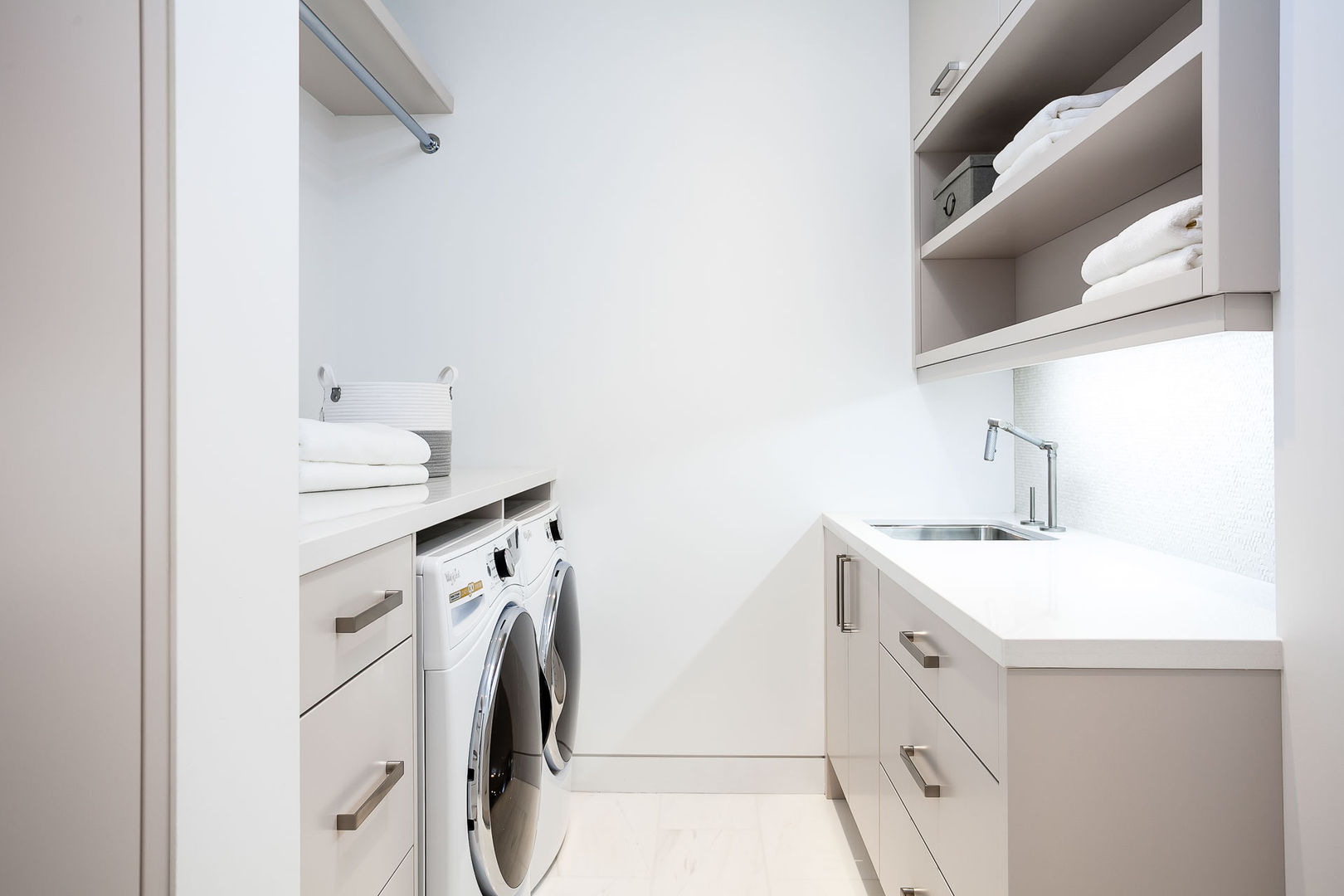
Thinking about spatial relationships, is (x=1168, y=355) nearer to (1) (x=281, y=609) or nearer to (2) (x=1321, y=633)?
(2) (x=1321, y=633)

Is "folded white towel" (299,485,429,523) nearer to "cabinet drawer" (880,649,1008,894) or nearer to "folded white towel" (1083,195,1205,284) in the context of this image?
"cabinet drawer" (880,649,1008,894)

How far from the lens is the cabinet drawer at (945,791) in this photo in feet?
2.91

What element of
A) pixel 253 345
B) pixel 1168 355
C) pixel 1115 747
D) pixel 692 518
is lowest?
pixel 1115 747

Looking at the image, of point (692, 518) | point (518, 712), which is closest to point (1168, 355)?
point (692, 518)

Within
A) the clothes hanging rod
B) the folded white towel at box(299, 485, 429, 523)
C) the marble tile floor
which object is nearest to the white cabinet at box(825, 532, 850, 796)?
the marble tile floor

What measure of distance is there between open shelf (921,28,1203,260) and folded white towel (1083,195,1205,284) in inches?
6.3

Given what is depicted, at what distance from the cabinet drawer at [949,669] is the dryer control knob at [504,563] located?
771 mm

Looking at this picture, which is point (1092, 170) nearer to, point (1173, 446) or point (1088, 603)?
point (1173, 446)

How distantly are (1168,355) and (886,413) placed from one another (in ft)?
2.63

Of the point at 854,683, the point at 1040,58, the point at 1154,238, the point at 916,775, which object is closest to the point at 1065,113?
the point at 1040,58

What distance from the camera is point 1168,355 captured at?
56.5 inches

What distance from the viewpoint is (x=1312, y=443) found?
0.81 m

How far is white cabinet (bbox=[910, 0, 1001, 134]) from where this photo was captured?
5.04 ft

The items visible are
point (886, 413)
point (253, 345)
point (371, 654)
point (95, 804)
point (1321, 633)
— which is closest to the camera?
point (95, 804)
